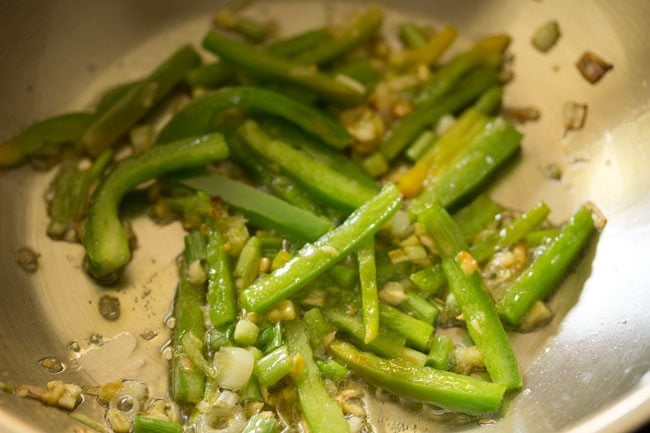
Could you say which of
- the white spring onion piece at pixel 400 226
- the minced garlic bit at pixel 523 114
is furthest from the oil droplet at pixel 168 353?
the minced garlic bit at pixel 523 114

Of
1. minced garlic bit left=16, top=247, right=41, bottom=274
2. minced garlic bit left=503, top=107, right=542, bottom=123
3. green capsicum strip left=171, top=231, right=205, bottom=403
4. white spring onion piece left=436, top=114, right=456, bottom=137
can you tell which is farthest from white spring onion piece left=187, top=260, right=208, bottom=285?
minced garlic bit left=503, top=107, right=542, bottom=123

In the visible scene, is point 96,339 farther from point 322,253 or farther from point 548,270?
point 548,270

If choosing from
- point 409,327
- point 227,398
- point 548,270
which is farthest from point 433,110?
point 227,398

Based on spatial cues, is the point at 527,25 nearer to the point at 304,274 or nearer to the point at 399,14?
the point at 399,14

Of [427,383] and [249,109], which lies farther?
[249,109]

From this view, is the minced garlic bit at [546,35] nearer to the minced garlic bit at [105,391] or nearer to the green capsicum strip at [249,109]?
the green capsicum strip at [249,109]

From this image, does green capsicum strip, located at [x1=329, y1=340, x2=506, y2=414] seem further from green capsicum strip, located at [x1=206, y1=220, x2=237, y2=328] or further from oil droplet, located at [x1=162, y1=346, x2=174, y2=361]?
oil droplet, located at [x1=162, y1=346, x2=174, y2=361]
